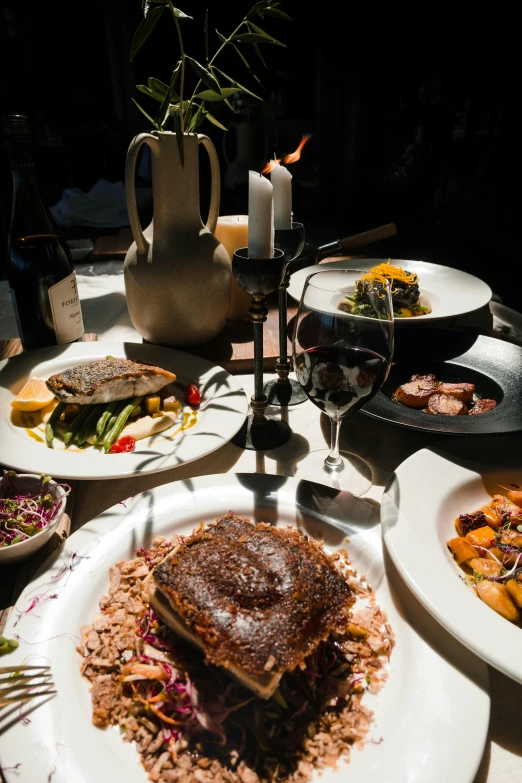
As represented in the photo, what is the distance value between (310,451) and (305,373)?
10.6 inches

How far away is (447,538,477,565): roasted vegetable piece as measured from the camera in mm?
873

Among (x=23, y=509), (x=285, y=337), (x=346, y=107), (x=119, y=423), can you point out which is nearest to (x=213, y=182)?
(x=285, y=337)

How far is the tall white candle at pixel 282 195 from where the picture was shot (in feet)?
4.19

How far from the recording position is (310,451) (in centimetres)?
127

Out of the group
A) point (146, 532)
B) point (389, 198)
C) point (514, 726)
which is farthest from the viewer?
point (389, 198)

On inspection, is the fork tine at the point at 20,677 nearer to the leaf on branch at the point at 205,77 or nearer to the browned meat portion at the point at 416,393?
the browned meat portion at the point at 416,393

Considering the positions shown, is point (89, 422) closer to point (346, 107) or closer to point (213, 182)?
point (213, 182)

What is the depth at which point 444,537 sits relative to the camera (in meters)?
0.92

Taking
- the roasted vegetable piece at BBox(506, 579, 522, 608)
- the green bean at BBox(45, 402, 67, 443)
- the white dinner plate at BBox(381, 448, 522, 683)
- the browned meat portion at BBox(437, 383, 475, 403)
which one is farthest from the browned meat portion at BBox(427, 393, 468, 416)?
the green bean at BBox(45, 402, 67, 443)

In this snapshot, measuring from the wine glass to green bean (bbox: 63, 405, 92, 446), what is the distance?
1.82 feet

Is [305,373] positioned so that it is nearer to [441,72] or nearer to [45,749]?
[45,749]

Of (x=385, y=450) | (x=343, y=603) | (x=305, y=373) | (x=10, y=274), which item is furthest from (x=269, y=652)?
(x=10, y=274)

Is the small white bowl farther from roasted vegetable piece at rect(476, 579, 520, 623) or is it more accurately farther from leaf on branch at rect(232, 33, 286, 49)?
leaf on branch at rect(232, 33, 286, 49)

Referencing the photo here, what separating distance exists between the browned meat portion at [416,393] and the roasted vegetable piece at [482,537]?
41 cm
